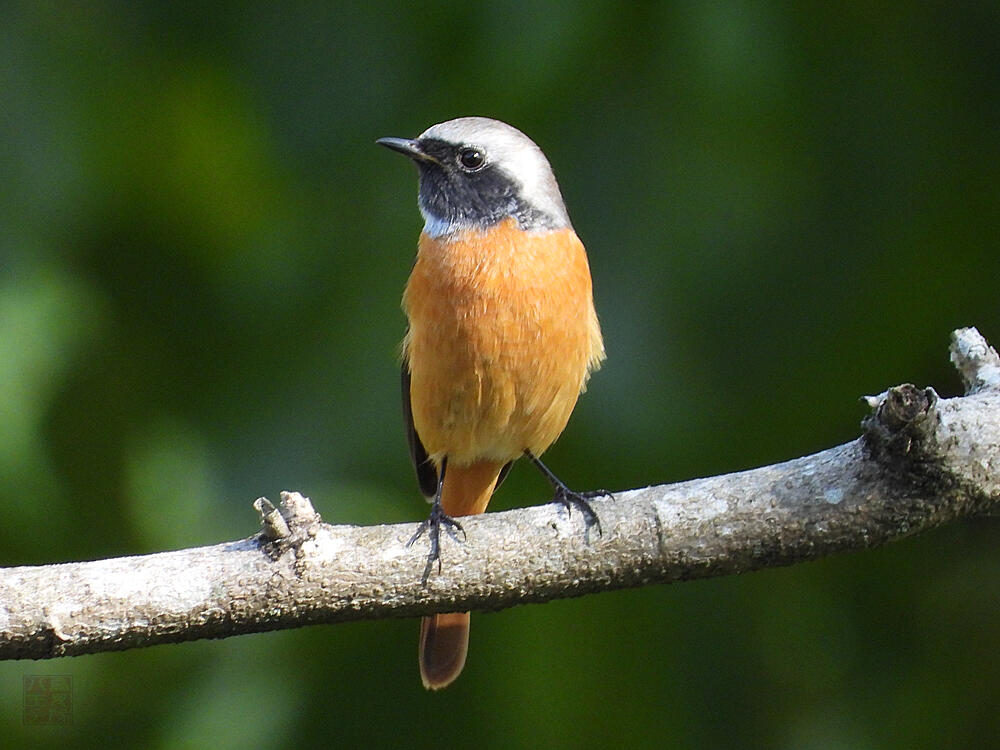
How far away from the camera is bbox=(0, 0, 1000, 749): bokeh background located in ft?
12.4

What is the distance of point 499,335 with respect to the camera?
3762 millimetres

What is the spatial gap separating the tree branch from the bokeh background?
831 millimetres

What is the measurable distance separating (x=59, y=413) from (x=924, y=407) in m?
2.83

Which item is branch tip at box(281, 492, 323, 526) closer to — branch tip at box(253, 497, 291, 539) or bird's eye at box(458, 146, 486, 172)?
branch tip at box(253, 497, 291, 539)

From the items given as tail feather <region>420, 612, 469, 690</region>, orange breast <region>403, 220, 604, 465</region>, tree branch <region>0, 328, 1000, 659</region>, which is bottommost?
tail feather <region>420, 612, 469, 690</region>

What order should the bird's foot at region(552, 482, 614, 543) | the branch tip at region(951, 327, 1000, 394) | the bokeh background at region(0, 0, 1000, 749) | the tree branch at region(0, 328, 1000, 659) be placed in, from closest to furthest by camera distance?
the tree branch at region(0, 328, 1000, 659)
the bird's foot at region(552, 482, 614, 543)
the branch tip at region(951, 327, 1000, 394)
the bokeh background at region(0, 0, 1000, 749)

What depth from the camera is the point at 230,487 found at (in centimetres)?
369

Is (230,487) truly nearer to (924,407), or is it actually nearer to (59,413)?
(59,413)

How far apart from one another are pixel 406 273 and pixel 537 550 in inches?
59.8

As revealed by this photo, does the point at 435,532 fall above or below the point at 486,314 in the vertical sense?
below

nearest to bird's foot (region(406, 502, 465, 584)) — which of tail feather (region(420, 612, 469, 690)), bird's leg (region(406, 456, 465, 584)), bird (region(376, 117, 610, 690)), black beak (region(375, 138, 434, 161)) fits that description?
bird's leg (region(406, 456, 465, 584))

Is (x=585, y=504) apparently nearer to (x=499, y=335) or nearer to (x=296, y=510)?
(x=296, y=510)

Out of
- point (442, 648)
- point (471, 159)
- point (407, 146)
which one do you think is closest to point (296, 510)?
point (442, 648)

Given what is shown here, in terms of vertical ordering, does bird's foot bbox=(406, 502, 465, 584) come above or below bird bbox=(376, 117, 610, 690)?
below
